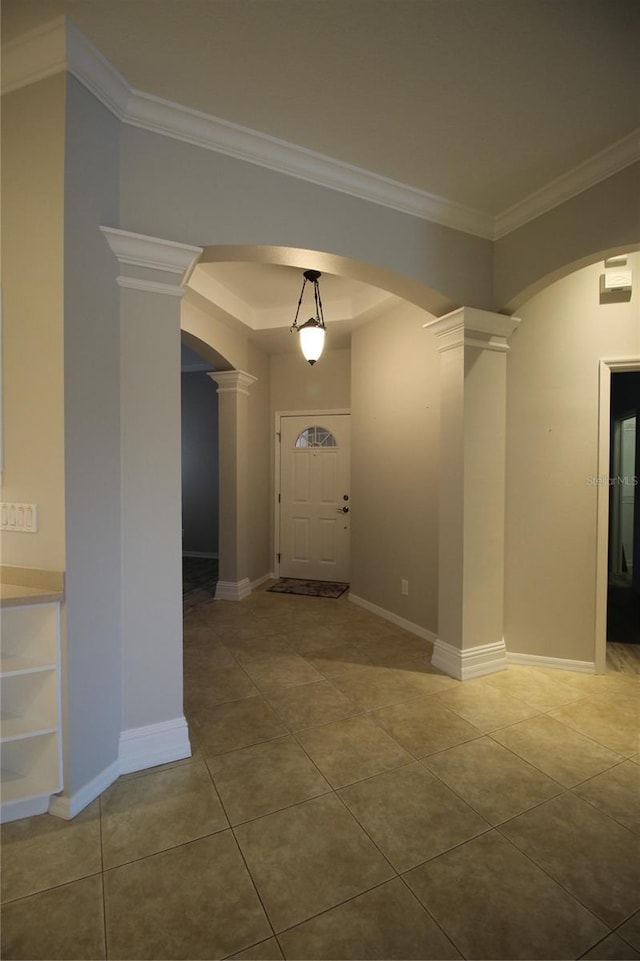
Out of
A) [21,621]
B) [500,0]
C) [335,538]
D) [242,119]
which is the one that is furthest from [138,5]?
[335,538]

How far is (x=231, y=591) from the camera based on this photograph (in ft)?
14.8

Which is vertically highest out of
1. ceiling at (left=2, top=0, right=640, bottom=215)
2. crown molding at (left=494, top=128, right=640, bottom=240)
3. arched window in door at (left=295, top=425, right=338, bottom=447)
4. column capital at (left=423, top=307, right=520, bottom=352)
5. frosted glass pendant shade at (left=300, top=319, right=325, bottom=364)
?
ceiling at (left=2, top=0, right=640, bottom=215)

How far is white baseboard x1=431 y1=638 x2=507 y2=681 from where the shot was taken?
276 cm

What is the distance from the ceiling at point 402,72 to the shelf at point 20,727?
2.63 m

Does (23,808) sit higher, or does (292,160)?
(292,160)

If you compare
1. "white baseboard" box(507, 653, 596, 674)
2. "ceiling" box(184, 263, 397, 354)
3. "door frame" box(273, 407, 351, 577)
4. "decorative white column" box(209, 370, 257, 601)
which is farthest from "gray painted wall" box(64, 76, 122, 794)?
"door frame" box(273, 407, 351, 577)

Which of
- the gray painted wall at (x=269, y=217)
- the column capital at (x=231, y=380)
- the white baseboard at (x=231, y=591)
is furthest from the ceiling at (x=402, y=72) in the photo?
the white baseboard at (x=231, y=591)

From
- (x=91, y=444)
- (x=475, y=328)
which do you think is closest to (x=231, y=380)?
(x=475, y=328)

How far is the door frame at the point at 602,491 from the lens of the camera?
2.76 metres

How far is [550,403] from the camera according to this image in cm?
286

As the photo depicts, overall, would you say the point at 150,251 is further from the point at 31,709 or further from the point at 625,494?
the point at 625,494

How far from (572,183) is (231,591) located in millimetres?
4245

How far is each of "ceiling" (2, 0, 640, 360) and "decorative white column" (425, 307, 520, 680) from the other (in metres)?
0.86

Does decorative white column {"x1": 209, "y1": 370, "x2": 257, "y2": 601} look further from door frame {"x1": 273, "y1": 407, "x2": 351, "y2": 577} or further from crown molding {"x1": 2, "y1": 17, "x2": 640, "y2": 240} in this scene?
crown molding {"x1": 2, "y1": 17, "x2": 640, "y2": 240}
